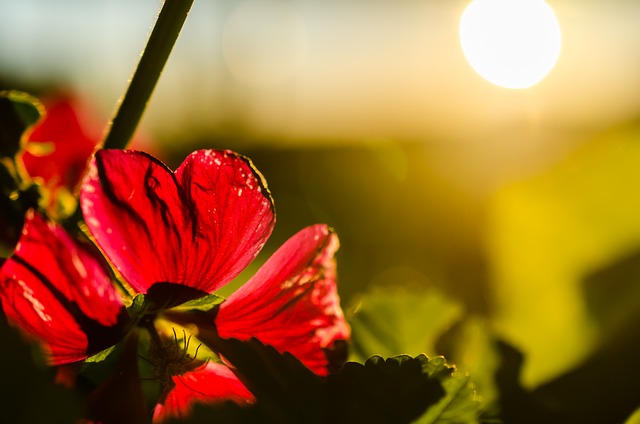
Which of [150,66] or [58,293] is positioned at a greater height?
[150,66]

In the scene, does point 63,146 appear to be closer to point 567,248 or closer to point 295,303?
point 295,303

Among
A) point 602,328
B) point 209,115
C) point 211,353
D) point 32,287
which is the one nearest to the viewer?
point 32,287

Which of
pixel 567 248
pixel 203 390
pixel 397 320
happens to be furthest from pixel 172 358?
pixel 567 248

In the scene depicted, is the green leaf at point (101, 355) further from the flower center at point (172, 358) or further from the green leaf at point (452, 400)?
the green leaf at point (452, 400)

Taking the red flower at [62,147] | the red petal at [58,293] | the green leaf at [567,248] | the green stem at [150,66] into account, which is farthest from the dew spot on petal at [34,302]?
the green leaf at [567,248]

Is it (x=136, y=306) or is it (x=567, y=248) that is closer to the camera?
(x=136, y=306)

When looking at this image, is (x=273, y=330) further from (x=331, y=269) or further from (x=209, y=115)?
(x=209, y=115)

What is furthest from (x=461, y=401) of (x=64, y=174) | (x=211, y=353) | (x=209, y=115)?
(x=209, y=115)

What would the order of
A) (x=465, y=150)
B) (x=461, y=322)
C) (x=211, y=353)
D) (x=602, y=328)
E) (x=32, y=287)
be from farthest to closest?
1. (x=465, y=150)
2. (x=461, y=322)
3. (x=602, y=328)
4. (x=211, y=353)
5. (x=32, y=287)
